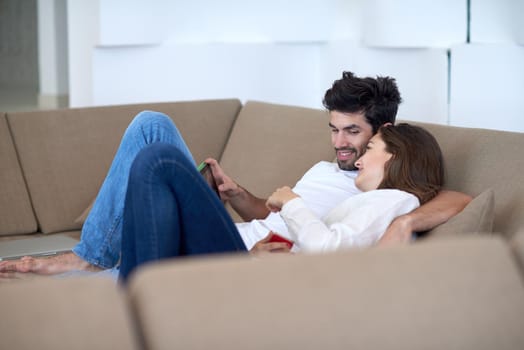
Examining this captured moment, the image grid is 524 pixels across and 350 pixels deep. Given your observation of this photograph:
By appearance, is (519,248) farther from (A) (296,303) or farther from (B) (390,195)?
(B) (390,195)

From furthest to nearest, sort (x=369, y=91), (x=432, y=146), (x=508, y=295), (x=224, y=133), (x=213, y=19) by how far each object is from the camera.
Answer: (x=213, y=19) → (x=224, y=133) → (x=369, y=91) → (x=432, y=146) → (x=508, y=295)

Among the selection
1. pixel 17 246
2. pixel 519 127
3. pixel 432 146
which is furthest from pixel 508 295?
pixel 519 127

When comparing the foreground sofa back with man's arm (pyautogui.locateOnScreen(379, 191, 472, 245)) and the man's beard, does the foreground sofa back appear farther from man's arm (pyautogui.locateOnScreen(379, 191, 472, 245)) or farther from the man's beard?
the man's beard

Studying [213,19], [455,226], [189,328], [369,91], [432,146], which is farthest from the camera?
[213,19]

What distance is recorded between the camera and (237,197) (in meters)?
2.84

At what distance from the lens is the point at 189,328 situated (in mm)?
1028

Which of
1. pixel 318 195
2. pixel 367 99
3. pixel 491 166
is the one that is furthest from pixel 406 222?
pixel 367 99

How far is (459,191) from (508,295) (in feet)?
4.54

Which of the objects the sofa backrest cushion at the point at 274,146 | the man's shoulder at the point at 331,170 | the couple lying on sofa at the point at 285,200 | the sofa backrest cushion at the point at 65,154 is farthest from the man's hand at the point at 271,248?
the sofa backrest cushion at the point at 65,154

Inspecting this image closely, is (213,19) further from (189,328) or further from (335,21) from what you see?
(189,328)

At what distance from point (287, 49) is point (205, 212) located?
10.8ft

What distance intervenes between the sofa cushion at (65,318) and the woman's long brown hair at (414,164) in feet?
4.52

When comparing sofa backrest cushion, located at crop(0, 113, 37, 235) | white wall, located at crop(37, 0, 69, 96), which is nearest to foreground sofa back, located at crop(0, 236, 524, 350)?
sofa backrest cushion, located at crop(0, 113, 37, 235)

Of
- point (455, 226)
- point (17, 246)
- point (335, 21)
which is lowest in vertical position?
point (17, 246)
